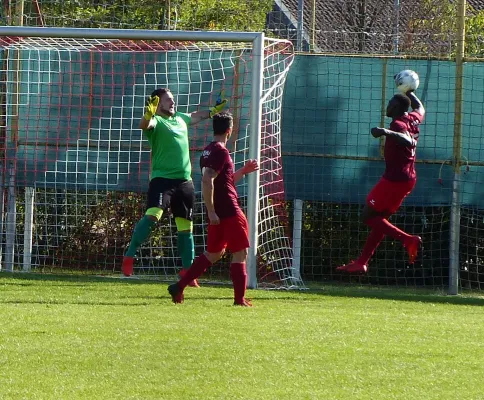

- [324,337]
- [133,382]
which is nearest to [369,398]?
[133,382]

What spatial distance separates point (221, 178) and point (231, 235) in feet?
1.68

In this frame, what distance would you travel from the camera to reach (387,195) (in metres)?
10.8

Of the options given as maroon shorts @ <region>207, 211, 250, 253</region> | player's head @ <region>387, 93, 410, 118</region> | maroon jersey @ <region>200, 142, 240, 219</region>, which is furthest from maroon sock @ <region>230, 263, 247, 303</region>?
player's head @ <region>387, 93, 410, 118</region>

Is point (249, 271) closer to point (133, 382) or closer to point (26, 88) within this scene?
point (26, 88)

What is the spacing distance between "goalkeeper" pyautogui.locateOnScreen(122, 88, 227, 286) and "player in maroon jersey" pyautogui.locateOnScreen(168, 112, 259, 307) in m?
1.17

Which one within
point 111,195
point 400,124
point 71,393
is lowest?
point 71,393

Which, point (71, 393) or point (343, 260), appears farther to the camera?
point (343, 260)

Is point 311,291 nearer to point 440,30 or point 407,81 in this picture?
point 407,81

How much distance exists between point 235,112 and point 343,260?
7.55 feet

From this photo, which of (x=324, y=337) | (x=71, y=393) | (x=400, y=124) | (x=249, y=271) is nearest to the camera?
(x=71, y=393)

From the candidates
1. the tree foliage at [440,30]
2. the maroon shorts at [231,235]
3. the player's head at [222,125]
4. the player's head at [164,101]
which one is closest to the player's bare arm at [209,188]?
the maroon shorts at [231,235]

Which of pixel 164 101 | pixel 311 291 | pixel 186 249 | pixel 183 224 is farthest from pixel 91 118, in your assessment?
pixel 311 291

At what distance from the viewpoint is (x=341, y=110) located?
43.0ft

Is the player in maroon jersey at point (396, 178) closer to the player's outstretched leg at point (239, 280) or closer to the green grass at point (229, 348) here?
the green grass at point (229, 348)
